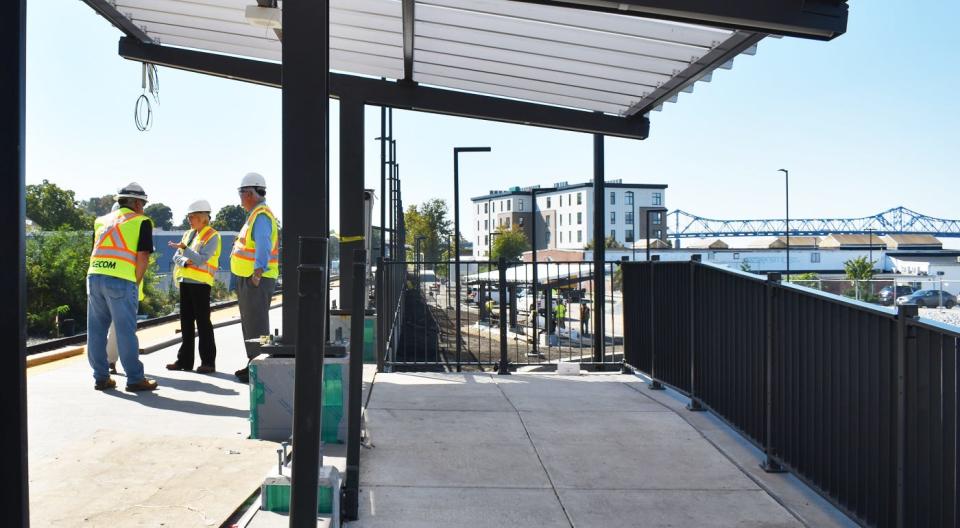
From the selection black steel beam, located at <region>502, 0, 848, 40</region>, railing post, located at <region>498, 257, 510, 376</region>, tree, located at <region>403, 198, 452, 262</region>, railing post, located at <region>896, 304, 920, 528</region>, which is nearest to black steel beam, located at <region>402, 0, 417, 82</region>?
black steel beam, located at <region>502, 0, 848, 40</region>

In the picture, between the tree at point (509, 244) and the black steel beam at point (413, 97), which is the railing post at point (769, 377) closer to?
the black steel beam at point (413, 97)

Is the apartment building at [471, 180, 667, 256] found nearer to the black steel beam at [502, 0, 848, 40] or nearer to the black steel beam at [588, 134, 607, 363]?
the black steel beam at [588, 134, 607, 363]

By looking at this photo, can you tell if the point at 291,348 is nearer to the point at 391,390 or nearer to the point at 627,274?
the point at 391,390

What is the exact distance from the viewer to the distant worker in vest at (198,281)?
9.04 metres

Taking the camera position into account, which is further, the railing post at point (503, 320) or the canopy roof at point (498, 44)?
the railing post at point (503, 320)

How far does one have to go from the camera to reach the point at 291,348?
5.90 metres

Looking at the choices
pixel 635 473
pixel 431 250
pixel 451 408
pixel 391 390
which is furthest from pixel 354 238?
pixel 431 250

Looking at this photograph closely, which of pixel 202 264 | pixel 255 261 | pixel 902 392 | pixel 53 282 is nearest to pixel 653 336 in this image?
pixel 255 261

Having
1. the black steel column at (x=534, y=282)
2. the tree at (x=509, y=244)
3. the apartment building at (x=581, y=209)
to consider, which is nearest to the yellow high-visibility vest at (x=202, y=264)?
the black steel column at (x=534, y=282)

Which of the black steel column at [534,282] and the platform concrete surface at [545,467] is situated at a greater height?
the black steel column at [534,282]

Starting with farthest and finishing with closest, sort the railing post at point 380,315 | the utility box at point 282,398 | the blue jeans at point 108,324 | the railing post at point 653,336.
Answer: the railing post at point 380,315
the railing post at point 653,336
the blue jeans at point 108,324
the utility box at point 282,398

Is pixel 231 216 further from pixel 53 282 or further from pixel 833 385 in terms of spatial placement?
pixel 833 385

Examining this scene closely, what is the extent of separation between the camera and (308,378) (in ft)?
8.19

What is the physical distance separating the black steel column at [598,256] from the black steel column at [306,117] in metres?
5.81
